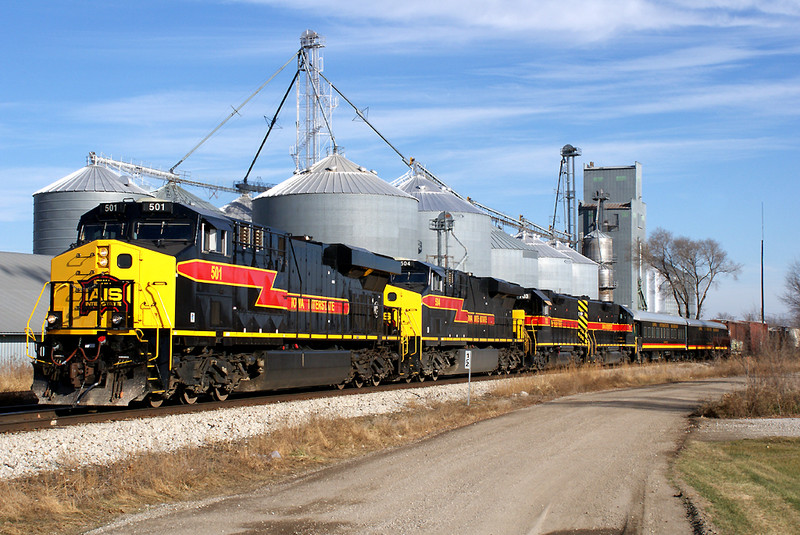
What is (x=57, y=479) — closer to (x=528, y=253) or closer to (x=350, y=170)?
(x=350, y=170)

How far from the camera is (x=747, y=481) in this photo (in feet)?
31.2

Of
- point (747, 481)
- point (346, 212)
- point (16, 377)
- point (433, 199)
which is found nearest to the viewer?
point (747, 481)

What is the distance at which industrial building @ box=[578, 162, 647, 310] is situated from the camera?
11244 centimetres

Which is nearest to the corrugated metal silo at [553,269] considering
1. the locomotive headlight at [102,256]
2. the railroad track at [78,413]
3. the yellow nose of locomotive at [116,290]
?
the railroad track at [78,413]

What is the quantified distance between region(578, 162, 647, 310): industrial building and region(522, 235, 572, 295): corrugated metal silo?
29241 millimetres

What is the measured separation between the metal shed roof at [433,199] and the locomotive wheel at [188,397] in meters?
45.9

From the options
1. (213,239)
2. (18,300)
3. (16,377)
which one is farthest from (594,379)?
(18,300)

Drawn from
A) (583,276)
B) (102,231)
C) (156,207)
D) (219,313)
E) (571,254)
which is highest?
(571,254)

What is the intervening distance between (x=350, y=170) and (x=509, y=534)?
49718 mm

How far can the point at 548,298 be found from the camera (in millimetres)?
37594

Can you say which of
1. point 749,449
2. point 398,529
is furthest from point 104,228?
point 749,449

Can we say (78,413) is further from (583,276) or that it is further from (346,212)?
(583,276)

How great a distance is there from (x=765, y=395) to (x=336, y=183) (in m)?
36.8

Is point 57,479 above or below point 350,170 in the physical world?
below
